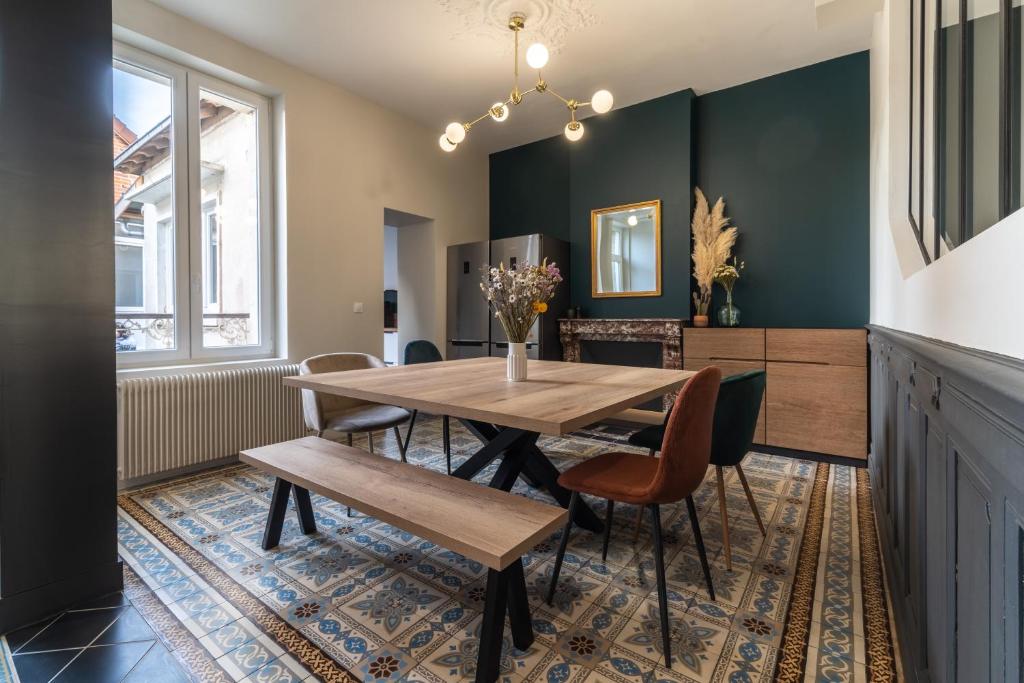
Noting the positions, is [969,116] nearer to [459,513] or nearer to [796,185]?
[459,513]

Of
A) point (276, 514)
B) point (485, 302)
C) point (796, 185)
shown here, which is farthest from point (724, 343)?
point (276, 514)

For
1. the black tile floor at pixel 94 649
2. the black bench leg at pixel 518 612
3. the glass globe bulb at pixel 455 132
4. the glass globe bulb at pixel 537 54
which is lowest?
the black tile floor at pixel 94 649

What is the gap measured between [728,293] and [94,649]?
14.3ft

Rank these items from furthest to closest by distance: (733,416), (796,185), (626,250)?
(626,250), (796,185), (733,416)

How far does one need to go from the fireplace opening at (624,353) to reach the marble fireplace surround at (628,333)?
0.16 meters

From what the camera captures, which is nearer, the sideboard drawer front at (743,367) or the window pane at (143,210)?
the window pane at (143,210)

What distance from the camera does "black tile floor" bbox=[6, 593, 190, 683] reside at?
1.40 meters

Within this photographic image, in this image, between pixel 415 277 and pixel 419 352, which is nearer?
pixel 419 352

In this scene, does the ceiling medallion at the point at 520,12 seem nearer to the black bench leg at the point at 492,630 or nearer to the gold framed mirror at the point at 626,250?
the gold framed mirror at the point at 626,250

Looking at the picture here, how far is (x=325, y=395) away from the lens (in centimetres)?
302

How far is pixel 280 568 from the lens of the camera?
1.99 m

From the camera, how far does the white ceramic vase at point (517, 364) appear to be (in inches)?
86.5

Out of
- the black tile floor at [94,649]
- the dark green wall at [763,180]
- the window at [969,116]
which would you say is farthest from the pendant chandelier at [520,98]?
the black tile floor at [94,649]

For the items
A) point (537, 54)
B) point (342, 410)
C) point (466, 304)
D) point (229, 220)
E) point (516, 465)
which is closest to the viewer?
point (516, 465)
